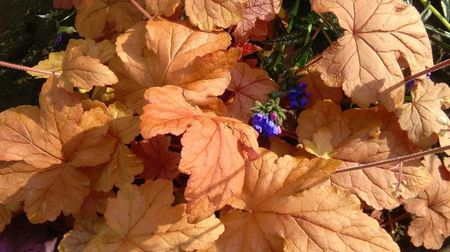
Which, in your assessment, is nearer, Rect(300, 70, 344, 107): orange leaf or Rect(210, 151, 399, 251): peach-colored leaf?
Rect(210, 151, 399, 251): peach-colored leaf

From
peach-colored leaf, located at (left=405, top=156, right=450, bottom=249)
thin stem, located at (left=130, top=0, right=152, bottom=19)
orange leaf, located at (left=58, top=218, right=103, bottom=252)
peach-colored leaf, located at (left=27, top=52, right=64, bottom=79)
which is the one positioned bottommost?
peach-colored leaf, located at (left=405, top=156, right=450, bottom=249)

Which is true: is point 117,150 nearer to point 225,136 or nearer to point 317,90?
point 225,136

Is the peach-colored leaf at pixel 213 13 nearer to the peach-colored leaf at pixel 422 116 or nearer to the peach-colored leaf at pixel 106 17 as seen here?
the peach-colored leaf at pixel 106 17

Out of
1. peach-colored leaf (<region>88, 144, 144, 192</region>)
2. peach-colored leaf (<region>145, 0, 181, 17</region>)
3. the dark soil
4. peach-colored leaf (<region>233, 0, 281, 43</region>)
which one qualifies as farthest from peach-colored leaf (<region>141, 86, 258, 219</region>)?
the dark soil

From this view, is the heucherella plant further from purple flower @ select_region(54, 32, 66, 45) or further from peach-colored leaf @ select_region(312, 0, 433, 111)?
purple flower @ select_region(54, 32, 66, 45)

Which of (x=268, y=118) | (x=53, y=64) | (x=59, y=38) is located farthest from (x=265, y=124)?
(x=59, y=38)

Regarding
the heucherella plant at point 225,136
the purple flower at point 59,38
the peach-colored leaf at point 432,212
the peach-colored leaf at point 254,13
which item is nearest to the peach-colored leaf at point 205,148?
the heucherella plant at point 225,136

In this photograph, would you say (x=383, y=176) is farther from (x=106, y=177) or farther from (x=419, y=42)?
(x=106, y=177)
